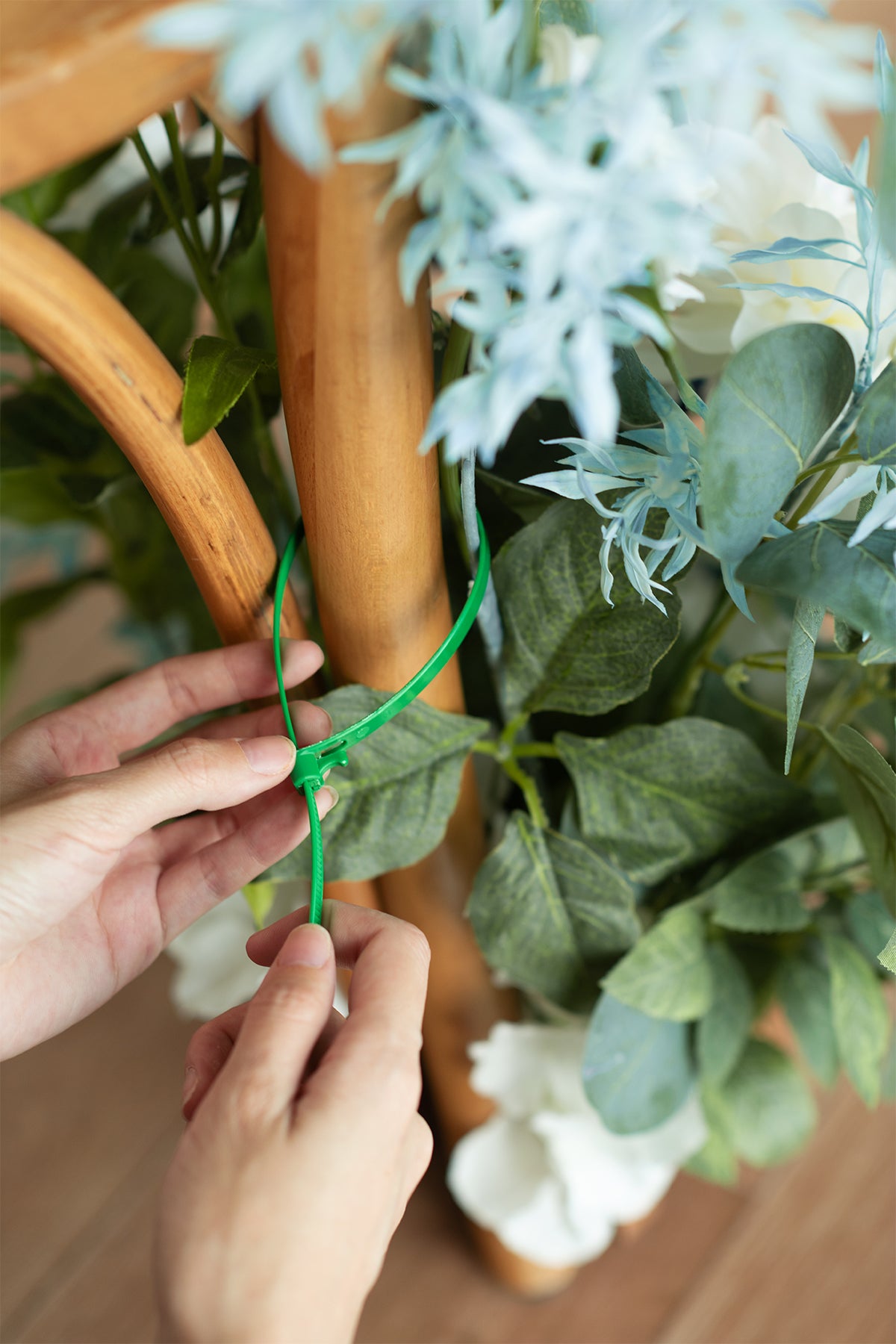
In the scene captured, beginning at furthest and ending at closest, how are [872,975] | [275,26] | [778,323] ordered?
[872,975] → [778,323] → [275,26]

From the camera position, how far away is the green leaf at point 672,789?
341 mm

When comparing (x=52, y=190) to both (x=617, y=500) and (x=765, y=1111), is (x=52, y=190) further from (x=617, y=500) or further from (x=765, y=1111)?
(x=765, y=1111)

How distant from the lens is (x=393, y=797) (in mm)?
330

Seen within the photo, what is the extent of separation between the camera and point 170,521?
0.28 meters

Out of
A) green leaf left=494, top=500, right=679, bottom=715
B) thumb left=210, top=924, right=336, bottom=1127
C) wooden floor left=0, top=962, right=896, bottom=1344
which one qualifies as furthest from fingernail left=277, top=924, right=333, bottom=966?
wooden floor left=0, top=962, right=896, bottom=1344

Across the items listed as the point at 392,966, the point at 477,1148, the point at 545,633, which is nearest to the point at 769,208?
the point at 545,633

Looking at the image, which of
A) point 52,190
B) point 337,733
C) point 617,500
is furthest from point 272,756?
point 52,190

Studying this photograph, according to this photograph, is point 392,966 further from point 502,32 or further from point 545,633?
point 502,32

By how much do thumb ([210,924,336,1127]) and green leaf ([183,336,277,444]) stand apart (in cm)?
15

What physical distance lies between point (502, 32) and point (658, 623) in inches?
6.7

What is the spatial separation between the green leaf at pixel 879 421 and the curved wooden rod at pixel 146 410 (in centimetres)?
17

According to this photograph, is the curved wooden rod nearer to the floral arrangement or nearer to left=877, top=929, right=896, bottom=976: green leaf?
the floral arrangement

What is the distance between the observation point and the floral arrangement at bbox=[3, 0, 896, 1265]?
0.54ft

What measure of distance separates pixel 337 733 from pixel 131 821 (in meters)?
0.07
